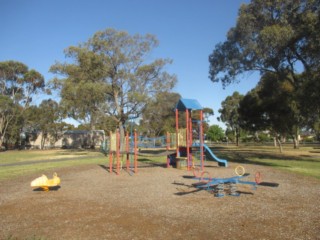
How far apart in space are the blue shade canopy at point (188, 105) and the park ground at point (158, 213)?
6.73 m

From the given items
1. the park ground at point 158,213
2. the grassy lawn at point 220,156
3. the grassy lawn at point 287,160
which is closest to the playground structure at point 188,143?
the grassy lawn at point 220,156

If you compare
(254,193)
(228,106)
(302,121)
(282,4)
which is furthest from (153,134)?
(254,193)

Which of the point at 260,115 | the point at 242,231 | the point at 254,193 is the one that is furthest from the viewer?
the point at 260,115

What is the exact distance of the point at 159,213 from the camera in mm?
7602

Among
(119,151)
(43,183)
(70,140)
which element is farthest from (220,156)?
(70,140)

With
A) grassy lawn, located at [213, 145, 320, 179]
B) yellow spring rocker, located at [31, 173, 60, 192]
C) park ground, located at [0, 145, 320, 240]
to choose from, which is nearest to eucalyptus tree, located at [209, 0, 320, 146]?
grassy lawn, located at [213, 145, 320, 179]

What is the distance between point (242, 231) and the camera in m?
6.04

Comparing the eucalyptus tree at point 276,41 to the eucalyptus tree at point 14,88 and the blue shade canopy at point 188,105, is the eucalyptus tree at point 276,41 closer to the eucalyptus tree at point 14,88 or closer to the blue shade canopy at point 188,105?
the blue shade canopy at point 188,105

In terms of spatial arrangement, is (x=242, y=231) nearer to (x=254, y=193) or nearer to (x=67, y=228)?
(x=67, y=228)

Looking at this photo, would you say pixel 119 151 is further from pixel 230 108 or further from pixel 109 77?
pixel 230 108

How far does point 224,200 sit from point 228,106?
69594 millimetres

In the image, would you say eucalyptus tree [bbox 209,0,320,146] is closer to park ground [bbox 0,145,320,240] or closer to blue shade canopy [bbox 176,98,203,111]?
blue shade canopy [bbox 176,98,203,111]

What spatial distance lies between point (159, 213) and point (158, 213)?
2 cm

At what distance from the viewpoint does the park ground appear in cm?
600
